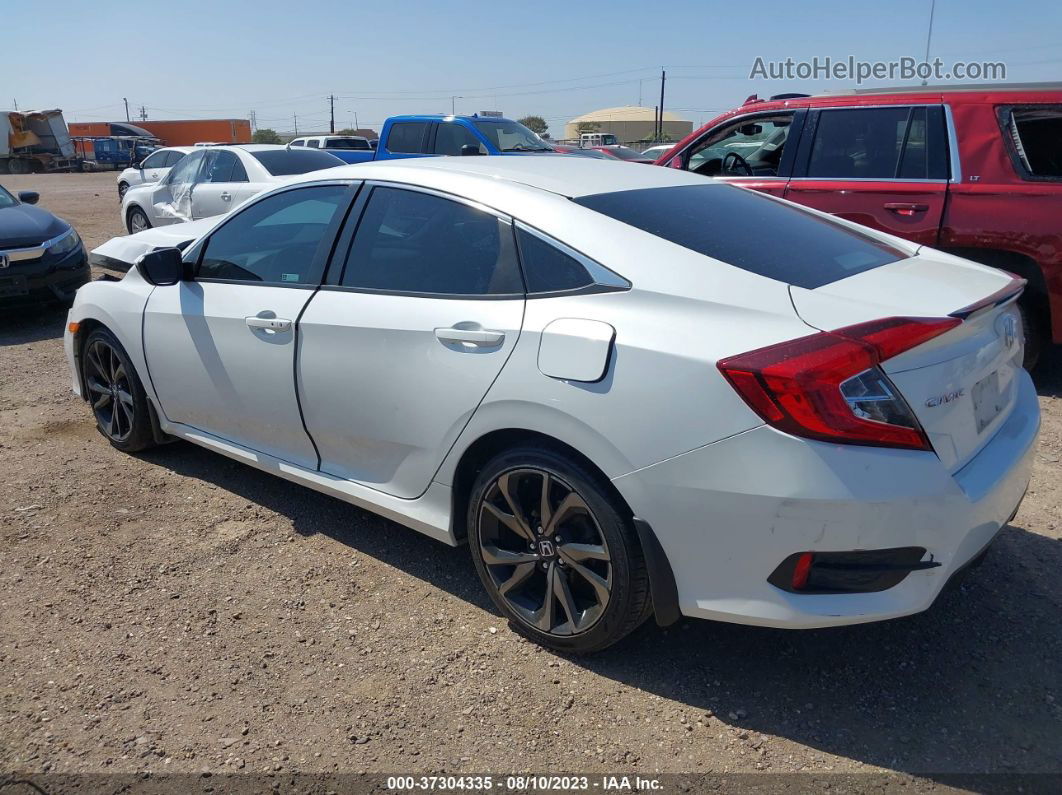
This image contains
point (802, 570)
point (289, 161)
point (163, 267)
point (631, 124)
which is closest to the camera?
point (802, 570)

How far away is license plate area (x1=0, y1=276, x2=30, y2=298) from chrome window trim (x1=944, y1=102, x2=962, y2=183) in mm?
7676

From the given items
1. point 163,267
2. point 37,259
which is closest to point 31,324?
point 37,259

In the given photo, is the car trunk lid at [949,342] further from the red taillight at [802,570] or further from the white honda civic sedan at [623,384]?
the red taillight at [802,570]

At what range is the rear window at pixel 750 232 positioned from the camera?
2.77m

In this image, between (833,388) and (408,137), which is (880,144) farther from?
(408,137)

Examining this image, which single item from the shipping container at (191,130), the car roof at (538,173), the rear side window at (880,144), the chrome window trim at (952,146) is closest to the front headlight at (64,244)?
the car roof at (538,173)

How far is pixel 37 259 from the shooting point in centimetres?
789

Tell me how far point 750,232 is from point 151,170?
16.1 meters

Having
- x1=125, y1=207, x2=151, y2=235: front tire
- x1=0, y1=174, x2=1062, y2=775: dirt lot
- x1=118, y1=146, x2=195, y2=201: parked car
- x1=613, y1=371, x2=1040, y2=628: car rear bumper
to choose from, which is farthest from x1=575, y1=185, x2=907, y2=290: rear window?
x1=118, y1=146, x2=195, y2=201: parked car

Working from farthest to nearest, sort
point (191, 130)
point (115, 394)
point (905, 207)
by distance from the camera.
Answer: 1. point (191, 130)
2. point (905, 207)
3. point (115, 394)

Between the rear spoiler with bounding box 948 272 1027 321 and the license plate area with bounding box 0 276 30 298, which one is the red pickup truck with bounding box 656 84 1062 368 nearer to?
the rear spoiler with bounding box 948 272 1027 321

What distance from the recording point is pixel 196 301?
13.0 ft

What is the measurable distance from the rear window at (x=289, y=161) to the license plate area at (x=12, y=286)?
3559 mm

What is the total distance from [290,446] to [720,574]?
2016mm
